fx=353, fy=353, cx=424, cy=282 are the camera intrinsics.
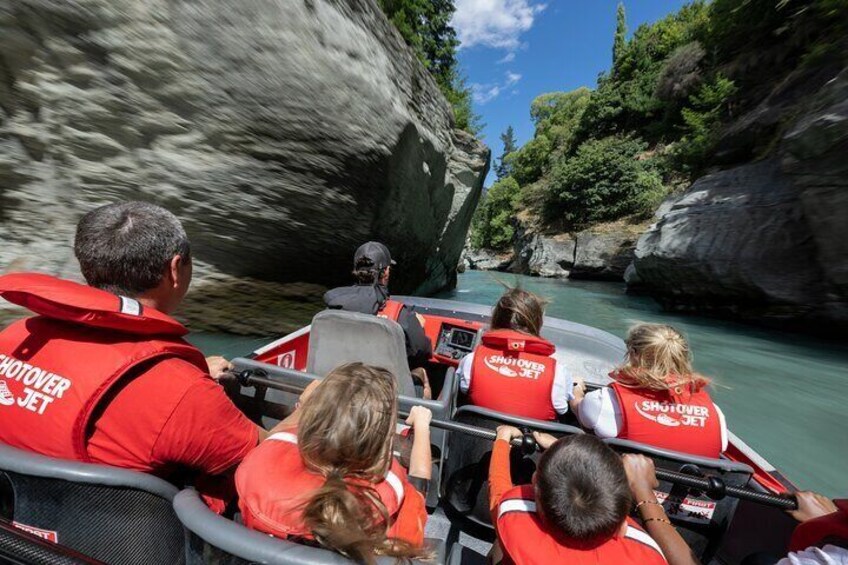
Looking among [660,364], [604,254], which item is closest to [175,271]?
[660,364]

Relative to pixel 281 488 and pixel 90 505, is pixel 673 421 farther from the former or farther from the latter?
pixel 90 505

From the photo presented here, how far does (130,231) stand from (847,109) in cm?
919

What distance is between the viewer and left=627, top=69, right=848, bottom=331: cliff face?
20.2 feet

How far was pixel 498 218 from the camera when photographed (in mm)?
34094

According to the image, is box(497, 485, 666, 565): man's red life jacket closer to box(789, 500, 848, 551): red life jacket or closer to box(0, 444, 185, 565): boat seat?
box(789, 500, 848, 551): red life jacket

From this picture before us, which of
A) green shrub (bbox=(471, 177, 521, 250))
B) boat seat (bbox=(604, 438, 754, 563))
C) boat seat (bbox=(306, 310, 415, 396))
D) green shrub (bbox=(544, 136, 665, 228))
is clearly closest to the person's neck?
boat seat (bbox=(306, 310, 415, 396))

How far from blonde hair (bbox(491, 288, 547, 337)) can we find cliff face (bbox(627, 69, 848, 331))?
299 inches

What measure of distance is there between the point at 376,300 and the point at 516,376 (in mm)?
1020

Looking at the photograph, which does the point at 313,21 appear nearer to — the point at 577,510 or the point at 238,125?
the point at 238,125

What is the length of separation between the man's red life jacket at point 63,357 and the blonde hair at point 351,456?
41cm

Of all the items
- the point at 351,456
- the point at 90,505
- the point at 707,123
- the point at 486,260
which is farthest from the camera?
the point at 486,260

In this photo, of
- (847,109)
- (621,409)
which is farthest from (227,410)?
(847,109)

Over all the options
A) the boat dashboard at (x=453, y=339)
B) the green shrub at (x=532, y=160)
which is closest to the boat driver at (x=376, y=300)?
the boat dashboard at (x=453, y=339)

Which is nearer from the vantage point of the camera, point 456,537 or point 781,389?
point 456,537
